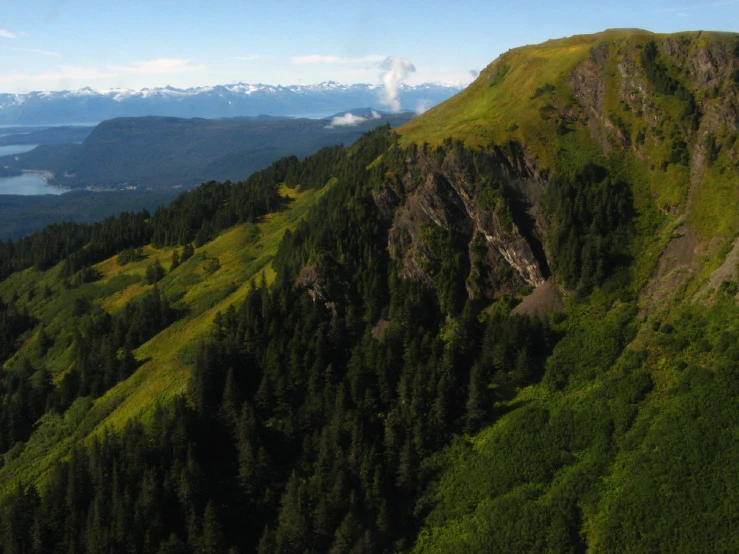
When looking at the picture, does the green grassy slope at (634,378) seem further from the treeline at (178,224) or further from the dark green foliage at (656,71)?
the treeline at (178,224)

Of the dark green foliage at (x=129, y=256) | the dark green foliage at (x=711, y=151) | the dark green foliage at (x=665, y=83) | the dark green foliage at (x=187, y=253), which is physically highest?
the dark green foliage at (x=665, y=83)

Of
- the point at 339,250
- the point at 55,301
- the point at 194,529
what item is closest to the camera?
the point at 194,529

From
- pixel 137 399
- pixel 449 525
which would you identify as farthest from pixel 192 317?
pixel 449 525

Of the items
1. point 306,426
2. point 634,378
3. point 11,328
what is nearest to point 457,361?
point 634,378

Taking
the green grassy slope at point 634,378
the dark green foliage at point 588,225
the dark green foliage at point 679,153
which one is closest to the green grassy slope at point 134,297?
the green grassy slope at point 634,378

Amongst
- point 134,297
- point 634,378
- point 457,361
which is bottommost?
point 457,361

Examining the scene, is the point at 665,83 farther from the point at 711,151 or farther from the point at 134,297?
the point at 134,297

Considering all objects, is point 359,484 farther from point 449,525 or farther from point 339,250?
point 339,250
